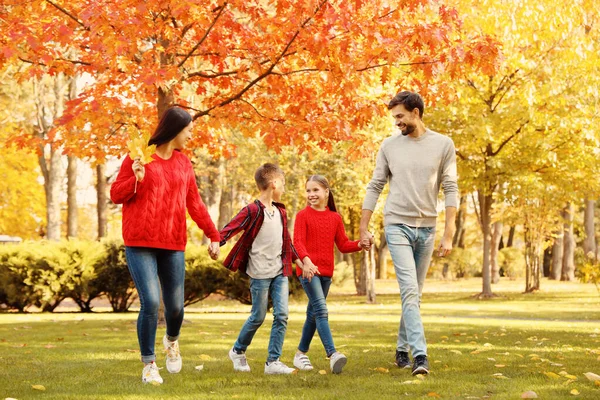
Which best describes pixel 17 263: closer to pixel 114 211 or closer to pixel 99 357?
pixel 99 357

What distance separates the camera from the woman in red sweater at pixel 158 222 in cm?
582

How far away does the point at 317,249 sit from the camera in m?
6.98

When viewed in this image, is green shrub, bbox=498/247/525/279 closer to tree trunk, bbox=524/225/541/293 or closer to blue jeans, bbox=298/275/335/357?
tree trunk, bbox=524/225/541/293

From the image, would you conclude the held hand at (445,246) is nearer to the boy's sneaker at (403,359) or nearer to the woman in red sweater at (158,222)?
the boy's sneaker at (403,359)

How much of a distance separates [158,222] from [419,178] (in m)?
2.20

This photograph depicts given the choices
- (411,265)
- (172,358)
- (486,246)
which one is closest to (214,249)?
(172,358)

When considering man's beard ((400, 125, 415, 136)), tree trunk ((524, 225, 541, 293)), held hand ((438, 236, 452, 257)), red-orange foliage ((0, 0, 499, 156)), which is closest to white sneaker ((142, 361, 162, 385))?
held hand ((438, 236, 452, 257))

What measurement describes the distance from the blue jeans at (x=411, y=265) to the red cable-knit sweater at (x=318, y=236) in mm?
585

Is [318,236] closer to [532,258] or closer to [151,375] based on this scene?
[151,375]

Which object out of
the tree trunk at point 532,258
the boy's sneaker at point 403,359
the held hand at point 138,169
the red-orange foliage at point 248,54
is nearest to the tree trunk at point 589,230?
the tree trunk at point 532,258

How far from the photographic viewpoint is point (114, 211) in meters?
41.9

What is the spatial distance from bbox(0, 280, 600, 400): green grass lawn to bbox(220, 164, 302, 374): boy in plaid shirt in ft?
1.21

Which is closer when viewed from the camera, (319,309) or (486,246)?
(319,309)

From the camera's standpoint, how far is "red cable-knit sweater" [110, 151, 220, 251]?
19.0 ft
